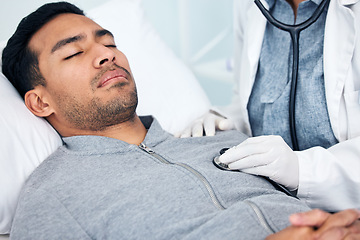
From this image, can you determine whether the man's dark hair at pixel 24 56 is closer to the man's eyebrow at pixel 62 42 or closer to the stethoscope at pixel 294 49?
the man's eyebrow at pixel 62 42

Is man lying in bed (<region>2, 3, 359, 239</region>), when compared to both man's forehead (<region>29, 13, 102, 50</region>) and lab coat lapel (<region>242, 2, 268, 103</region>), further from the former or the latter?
lab coat lapel (<region>242, 2, 268, 103</region>)

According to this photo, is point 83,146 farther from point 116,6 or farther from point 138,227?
point 116,6

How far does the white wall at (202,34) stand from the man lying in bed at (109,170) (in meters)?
0.81

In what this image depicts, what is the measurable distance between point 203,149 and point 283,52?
46 centimetres

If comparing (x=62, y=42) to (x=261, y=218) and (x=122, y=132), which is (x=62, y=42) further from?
(x=261, y=218)

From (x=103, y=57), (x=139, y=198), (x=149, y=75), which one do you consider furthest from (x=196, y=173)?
(x=149, y=75)

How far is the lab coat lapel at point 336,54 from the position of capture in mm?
1056

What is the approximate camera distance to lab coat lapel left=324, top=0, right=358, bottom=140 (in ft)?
3.46

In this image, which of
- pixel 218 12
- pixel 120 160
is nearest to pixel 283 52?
pixel 120 160

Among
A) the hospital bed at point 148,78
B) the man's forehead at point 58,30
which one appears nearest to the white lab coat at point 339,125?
the hospital bed at point 148,78

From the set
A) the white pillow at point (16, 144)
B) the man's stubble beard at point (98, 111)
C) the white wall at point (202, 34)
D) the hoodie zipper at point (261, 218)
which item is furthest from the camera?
the white wall at point (202, 34)

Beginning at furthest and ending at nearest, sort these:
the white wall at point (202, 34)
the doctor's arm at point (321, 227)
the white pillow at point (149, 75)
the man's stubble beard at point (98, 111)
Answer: the white wall at point (202, 34)
the white pillow at point (149, 75)
the man's stubble beard at point (98, 111)
the doctor's arm at point (321, 227)

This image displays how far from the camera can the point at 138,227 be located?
2.60 feet

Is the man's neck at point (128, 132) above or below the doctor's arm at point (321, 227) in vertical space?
above
